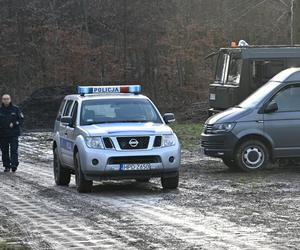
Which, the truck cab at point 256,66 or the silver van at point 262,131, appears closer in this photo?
the silver van at point 262,131

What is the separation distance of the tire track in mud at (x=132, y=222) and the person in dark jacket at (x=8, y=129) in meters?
4.67

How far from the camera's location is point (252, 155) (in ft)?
53.6

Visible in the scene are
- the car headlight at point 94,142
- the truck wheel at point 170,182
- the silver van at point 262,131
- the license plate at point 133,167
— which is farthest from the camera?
the silver van at point 262,131

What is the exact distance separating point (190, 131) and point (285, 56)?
28.5ft

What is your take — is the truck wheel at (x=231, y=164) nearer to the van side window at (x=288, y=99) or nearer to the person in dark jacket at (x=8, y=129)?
the van side window at (x=288, y=99)

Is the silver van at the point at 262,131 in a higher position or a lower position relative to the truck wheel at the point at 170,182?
higher

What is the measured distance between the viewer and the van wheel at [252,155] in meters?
16.3

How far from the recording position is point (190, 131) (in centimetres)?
2834

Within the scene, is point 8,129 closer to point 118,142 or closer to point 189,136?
point 118,142

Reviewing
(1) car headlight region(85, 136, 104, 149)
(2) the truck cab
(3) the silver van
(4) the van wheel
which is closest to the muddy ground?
(4) the van wheel

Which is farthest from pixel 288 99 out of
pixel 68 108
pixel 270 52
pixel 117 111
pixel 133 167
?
pixel 133 167

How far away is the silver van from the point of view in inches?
639

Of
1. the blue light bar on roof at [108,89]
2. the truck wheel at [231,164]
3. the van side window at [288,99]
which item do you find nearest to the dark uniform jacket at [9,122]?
the blue light bar on roof at [108,89]

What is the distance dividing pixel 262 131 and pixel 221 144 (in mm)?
924
